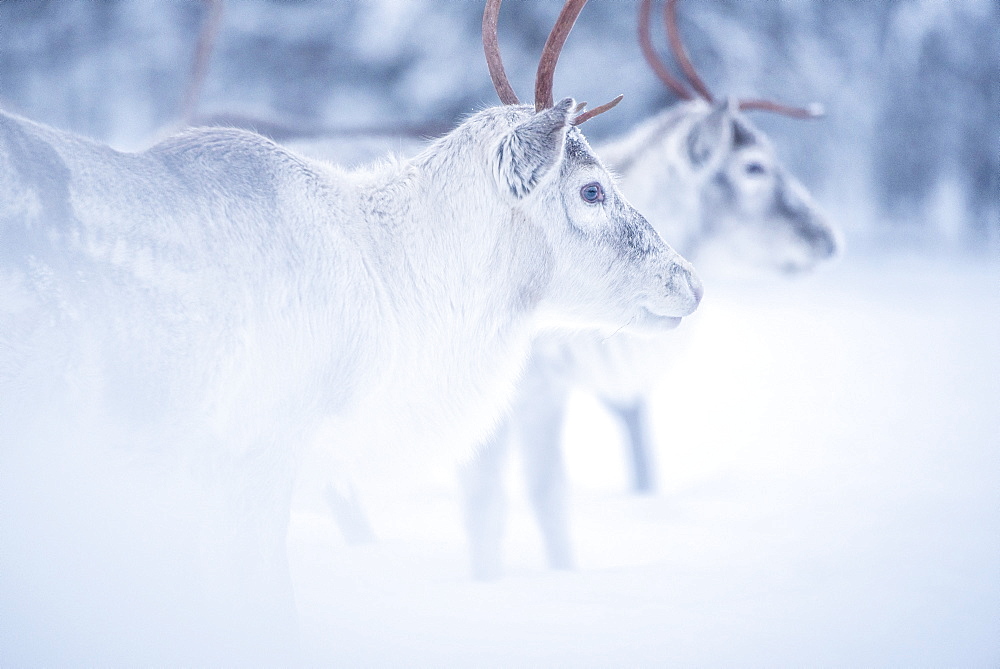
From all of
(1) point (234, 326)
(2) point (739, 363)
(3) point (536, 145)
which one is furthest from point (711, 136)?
(1) point (234, 326)

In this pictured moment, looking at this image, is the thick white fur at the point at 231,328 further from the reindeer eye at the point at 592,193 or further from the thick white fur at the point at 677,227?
the thick white fur at the point at 677,227

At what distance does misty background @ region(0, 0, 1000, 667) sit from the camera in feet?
3.90

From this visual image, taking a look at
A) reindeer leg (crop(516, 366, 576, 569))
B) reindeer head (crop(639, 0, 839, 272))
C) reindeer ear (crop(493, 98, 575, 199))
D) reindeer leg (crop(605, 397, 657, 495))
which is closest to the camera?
reindeer ear (crop(493, 98, 575, 199))

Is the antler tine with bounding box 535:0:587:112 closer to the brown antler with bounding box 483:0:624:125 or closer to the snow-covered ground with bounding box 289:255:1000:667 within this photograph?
the brown antler with bounding box 483:0:624:125

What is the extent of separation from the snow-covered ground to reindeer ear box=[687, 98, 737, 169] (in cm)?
42

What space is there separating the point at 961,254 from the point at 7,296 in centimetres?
302

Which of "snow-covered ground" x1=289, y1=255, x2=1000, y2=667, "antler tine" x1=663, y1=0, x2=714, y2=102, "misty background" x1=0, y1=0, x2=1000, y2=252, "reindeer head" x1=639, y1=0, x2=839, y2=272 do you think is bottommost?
"snow-covered ground" x1=289, y1=255, x2=1000, y2=667

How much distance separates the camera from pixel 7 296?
74 centimetres

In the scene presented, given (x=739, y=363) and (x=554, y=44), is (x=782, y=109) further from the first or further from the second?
(x=739, y=363)

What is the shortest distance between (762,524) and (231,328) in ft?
4.37

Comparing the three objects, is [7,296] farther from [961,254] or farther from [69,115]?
[961,254]

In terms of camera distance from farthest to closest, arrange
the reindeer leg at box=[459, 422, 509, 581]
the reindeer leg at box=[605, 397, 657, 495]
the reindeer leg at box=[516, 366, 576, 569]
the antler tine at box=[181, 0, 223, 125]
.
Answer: the reindeer leg at box=[605, 397, 657, 495]
the antler tine at box=[181, 0, 223, 125]
the reindeer leg at box=[516, 366, 576, 569]
the reindeer leg at box=[459, 422, 509, 581]

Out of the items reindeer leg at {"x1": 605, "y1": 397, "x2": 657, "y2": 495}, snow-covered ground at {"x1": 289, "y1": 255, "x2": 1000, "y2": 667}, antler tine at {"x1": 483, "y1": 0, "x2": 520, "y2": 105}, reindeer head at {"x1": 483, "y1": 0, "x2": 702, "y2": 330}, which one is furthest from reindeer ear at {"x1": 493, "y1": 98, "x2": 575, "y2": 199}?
reindeer leg at {"x1": 605, "y1": 397, "x2": 657, "y2": 495}

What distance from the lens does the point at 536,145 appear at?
3.19 feet
